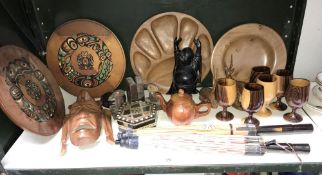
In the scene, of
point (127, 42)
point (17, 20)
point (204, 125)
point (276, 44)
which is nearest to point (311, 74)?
point (276, 44)

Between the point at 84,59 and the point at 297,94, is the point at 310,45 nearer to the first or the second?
the point at 297,94

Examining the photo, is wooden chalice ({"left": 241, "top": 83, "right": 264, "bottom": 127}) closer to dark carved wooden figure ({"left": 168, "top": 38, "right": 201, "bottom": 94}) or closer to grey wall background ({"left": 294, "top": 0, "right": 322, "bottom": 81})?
dark carved wooden figure ({"left": 168, "top": 38, "right": 201, "bottom": 94})

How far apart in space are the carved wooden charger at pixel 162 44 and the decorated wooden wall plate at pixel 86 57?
0.24ft

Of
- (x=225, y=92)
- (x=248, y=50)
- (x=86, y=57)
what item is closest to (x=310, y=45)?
(x=248, y=50)

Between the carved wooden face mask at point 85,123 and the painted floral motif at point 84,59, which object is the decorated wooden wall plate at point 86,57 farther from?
the carved wooden face mask at point 85,123

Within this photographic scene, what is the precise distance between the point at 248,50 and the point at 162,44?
318mm

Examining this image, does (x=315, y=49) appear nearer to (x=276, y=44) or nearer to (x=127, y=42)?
(x=276, y=44)

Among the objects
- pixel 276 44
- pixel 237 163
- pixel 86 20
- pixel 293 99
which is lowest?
pixel 237 163

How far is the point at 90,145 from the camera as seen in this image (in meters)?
0.93

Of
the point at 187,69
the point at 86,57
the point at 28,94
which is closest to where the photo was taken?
the point at 28,94

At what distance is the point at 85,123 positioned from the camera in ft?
3.03

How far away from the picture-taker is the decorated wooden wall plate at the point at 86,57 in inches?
44.7

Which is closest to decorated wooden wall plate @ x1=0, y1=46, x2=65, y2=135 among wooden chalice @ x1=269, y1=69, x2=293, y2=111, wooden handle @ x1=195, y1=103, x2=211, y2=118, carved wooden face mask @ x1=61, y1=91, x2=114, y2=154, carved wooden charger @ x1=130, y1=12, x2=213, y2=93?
carved wooden face mask @ x1=61, y1=91, x2=114, y2=154

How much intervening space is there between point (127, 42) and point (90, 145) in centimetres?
43
